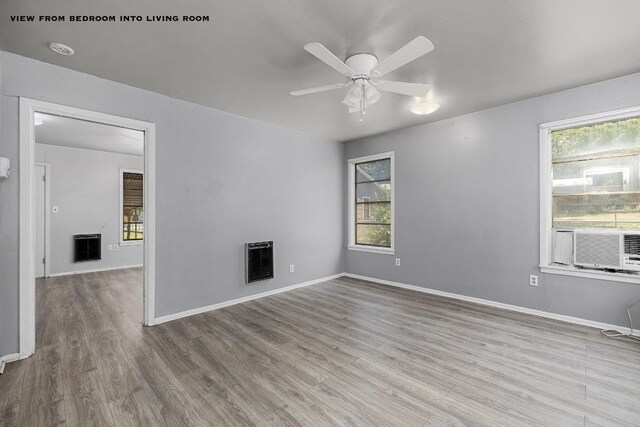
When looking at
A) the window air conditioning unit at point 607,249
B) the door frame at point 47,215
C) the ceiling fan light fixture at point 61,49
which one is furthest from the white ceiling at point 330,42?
the door frame at point 47,215

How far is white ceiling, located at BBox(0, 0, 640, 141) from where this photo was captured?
1.89 metres

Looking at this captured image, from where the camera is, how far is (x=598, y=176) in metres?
3.11

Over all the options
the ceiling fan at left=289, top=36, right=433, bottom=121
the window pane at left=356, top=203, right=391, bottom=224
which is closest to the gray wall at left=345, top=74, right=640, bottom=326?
the window pane at left=356, top=203, right=391, bottom=224

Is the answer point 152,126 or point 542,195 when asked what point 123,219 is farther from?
point 542,195

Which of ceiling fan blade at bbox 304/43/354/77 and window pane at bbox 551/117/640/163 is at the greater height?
ceiling fan blade at bbox 304/43/354/77

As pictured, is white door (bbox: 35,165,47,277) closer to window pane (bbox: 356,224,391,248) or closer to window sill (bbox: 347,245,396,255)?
window sill (bbox: 347,245,396,255)

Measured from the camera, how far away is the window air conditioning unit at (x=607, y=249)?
2854 mm

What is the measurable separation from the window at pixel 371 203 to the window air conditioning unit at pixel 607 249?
2.36 meters

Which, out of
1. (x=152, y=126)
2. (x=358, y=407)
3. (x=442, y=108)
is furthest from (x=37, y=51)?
(x=442, y=108)

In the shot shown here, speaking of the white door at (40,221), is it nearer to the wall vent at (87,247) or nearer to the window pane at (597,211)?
the wall vent at (87,247)

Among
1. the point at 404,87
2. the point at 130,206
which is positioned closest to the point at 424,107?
the point at 404,87

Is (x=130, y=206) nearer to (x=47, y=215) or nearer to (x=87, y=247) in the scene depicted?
(x=87, y=247)

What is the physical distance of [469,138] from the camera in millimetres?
3936

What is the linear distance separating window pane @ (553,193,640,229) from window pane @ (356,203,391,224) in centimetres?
230
